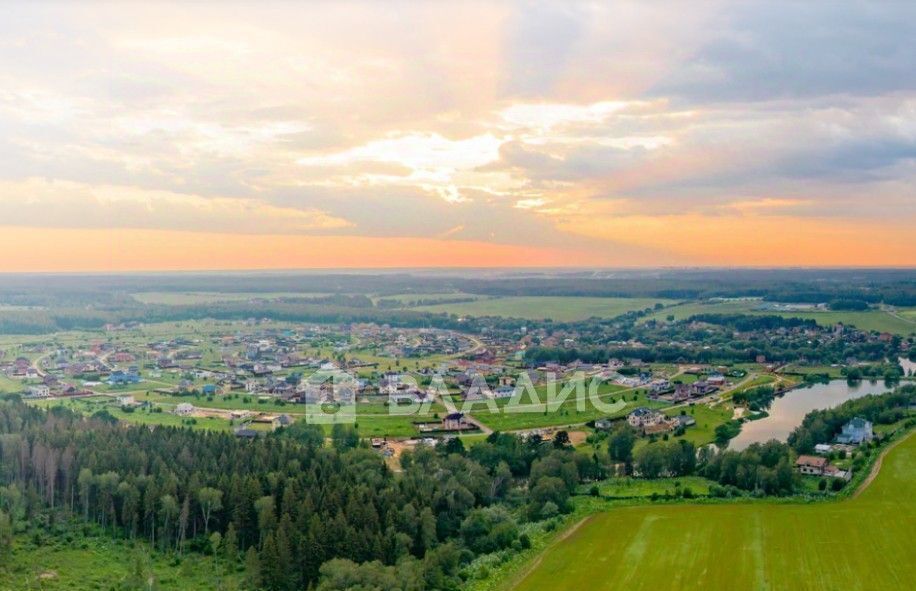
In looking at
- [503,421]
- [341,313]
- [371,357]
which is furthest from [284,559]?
[341,313]

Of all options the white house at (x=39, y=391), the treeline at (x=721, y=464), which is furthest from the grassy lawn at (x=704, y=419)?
the white house at (x=39, y=391)

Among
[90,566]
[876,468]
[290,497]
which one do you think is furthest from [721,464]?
[90,566]

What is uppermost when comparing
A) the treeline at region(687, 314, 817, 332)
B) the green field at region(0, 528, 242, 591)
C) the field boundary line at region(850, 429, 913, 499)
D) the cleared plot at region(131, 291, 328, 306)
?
the cleared plot at region(131, 291, 328, 306)

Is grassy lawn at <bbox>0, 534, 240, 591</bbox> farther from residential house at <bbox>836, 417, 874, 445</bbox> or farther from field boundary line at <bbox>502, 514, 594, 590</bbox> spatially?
residential house at <bbox>836, 417, 874, 445</bbox>

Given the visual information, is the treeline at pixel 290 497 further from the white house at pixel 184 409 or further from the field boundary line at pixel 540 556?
the white house at pixel 184 409

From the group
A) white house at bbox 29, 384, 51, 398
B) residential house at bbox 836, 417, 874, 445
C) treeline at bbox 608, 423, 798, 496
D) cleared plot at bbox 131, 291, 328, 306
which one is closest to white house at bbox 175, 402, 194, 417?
white house at bbox 29, 384, 51, 398
